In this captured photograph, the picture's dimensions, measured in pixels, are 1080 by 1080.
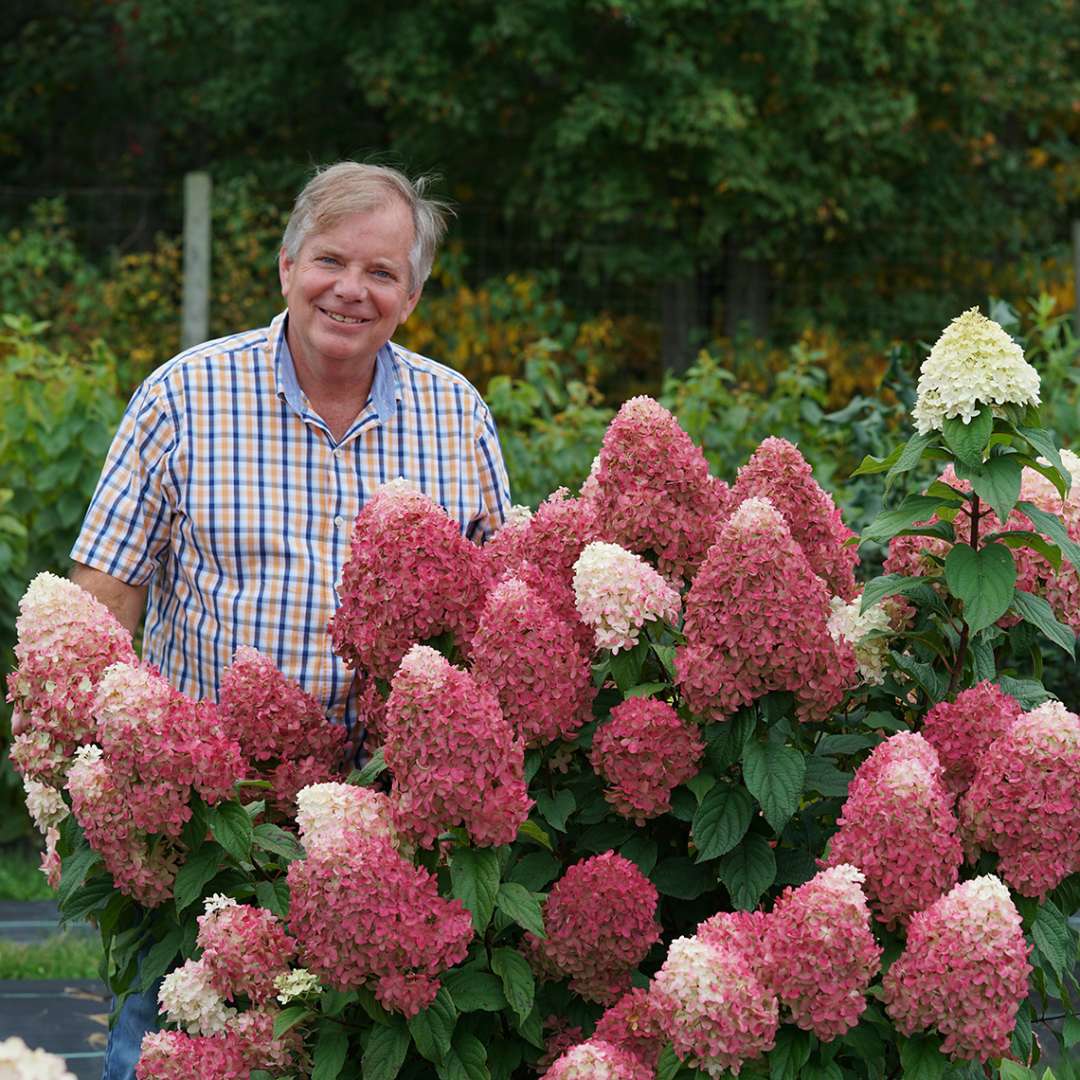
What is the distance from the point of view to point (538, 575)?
2.21 m

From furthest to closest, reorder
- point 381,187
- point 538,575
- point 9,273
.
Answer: point 9,273 < point 381,187 < point 538,575

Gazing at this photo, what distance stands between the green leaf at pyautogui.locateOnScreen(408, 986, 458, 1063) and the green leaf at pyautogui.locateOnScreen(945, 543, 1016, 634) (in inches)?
29.5

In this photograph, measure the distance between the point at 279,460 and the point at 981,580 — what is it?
4.38ft

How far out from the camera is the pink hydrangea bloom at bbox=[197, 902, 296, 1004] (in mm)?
2027

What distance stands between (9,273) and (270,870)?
9.59 m

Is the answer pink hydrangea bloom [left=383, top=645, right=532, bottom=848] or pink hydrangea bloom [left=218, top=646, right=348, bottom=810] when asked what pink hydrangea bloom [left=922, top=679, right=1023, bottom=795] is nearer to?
pink hydrangea bloom [left=383, top=645, right=532, bottom=848]

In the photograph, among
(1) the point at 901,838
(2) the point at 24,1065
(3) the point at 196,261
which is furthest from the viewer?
(3) the point at 196,261

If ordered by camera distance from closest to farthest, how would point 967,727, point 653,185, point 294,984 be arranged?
point 294,984 < point 967,727 < point 653,185

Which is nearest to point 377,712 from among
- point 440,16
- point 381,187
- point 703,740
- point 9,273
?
point 703,740

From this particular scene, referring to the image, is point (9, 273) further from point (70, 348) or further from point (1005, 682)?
point (1005, 682)

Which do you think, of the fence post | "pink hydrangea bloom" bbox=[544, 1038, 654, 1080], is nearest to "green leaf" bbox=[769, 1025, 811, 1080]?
"pink hydrangea bloom" bbox=[544, 1038, 654, 1080]

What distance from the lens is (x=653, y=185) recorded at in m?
12.1

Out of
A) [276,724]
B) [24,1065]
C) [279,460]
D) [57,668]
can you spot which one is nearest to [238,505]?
[279,460]

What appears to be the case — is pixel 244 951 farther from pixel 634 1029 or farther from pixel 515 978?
pixel 634 1029
